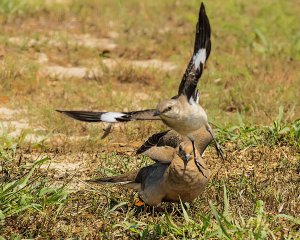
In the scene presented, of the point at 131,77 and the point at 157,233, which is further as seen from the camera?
the point at 131,77

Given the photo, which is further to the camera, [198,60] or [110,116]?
[198,60]

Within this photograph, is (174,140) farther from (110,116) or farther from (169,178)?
(110,116)

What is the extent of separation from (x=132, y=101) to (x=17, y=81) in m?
1.31

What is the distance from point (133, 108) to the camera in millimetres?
8305

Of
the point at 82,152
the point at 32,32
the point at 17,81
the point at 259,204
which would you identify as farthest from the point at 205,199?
the point at 32,32

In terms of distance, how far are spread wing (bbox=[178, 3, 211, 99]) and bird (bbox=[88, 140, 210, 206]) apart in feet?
1.37

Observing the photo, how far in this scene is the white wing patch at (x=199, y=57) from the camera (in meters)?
5.22

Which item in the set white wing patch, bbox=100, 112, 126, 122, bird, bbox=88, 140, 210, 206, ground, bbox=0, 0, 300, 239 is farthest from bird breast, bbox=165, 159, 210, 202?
white wing patch, bbox=100, 112, 126, 122

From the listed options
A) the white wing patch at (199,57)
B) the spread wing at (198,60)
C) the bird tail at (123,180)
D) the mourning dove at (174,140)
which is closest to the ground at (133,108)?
the bird tail at (123,180)

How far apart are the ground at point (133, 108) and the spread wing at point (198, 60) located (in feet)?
2.68

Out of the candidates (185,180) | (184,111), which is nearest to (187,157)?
(185,180)

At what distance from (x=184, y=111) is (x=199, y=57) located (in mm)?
441

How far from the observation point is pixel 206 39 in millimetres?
5266

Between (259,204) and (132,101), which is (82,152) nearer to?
(132,101)
